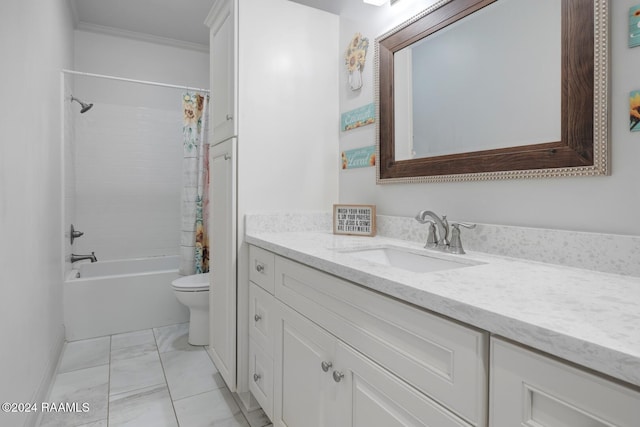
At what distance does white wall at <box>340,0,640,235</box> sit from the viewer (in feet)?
2.86

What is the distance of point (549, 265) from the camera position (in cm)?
99

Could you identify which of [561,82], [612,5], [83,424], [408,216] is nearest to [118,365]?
[83,424]

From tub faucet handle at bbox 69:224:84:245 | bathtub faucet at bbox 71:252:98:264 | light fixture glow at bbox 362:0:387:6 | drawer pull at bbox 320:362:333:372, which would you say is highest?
light fixture glow at bbox 362:0:387:6

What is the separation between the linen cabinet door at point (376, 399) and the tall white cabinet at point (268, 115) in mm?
837

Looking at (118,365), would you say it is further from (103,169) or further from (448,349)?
(448,349)

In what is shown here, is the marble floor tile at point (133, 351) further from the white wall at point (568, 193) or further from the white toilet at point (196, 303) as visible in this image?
the white wall at point (568, 193)

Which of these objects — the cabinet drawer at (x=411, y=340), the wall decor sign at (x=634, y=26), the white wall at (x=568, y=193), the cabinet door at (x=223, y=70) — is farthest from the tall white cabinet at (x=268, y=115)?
the wall decor sign at (x=634, y=26)

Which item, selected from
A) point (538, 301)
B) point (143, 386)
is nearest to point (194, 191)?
point (143, 386)

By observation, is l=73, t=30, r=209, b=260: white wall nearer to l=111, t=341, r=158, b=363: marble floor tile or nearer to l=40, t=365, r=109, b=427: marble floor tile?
l=111, t=341, r=158, b=363: marble floor tile

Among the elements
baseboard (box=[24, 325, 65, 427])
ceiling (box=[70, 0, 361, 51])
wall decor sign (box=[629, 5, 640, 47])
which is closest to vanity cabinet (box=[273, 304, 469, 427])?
wall decor sign (box=[629, 5, 640, 47])

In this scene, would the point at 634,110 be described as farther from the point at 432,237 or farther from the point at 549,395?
the point at 549,395

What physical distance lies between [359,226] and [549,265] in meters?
0.85

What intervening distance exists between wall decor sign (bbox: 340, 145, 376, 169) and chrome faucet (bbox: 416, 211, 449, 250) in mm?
552

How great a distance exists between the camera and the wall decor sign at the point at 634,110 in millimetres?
849
